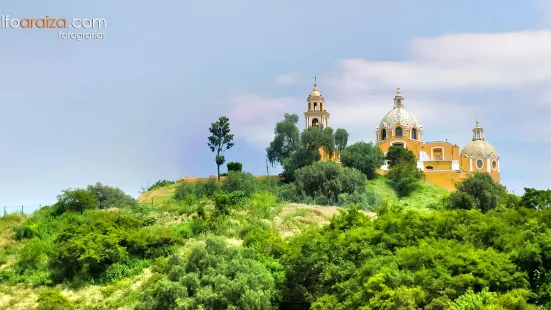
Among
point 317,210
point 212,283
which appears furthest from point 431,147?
point 212,283

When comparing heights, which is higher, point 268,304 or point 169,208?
point 169,208

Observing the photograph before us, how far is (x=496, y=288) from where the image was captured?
19391mm

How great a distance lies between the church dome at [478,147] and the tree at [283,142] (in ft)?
54.3

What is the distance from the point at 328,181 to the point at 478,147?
2192 centimetres

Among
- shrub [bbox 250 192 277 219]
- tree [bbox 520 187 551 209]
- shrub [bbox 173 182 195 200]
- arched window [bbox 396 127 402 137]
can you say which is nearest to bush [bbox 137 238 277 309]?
shrub [bbox 250 192 277 219]

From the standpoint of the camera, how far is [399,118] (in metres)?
58.0

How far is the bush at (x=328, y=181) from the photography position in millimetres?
39906

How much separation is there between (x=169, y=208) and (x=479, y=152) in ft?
103

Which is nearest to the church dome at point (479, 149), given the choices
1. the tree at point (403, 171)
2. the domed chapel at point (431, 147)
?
the domed chapel at point (431, 147)

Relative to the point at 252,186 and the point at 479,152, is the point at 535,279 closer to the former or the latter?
the point at 252,186

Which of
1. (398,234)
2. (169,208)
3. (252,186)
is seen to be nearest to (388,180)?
(252,186)

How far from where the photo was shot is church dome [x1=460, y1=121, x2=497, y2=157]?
5728cm

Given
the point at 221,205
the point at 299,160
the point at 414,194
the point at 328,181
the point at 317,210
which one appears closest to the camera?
the point at 221,205

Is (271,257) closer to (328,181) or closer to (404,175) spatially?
(328,181)
